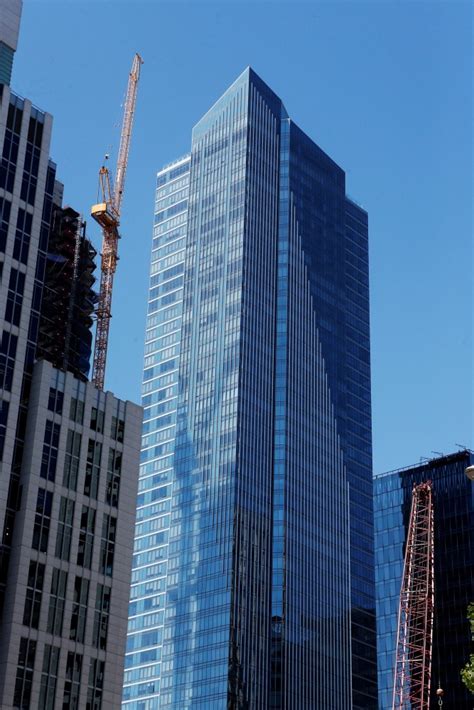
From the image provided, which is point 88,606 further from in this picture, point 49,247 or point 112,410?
point 49,247

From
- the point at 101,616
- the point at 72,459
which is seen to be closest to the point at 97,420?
the point at 72,459

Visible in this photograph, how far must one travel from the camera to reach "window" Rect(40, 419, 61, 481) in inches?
4852

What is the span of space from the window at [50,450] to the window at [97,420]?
5483 millimetres

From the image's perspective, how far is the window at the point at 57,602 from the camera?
388 ft

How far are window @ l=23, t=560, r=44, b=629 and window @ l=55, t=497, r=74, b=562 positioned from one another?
328cm

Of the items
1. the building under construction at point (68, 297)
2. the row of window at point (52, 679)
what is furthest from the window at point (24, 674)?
the building under construction at point (68, 297)

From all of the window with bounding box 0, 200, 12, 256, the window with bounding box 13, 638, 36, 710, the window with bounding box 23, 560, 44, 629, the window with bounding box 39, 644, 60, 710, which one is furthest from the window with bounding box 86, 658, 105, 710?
the window with bounding box 0, 200, 12, 256

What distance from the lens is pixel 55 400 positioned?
127062 millimetres

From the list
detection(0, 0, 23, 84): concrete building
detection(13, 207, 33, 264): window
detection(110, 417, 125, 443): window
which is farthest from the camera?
detection(0, 0, 23, 84): concrete building

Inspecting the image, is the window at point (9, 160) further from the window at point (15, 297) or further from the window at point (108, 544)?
the window at point (108, 544)

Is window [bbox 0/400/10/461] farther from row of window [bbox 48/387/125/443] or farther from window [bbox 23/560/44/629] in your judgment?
window [bbox 23/560/44/629]

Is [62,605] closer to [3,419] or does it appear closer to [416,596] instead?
[3,419]

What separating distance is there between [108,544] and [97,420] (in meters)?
13.3

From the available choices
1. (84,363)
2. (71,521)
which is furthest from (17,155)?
(71,521)
